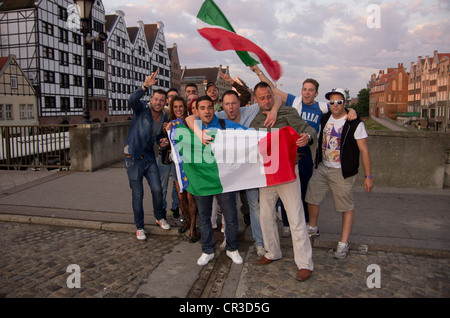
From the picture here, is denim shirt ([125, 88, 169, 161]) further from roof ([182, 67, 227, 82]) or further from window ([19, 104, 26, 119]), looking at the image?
roof ([182, 67, 227, 82])

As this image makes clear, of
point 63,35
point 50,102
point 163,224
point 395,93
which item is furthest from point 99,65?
point 395,93

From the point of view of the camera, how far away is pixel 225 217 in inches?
174

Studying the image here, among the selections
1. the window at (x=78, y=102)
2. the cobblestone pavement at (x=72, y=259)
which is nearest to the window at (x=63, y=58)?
the window at (x=78, y=102)

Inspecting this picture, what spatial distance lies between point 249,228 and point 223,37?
111 inches

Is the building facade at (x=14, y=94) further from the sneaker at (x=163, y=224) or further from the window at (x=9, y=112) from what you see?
the sneaker at (x=163, y=224)

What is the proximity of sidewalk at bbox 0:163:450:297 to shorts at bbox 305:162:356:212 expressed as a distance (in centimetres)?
66

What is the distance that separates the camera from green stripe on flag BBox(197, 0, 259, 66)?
4676mm

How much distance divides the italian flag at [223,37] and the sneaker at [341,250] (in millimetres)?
2382

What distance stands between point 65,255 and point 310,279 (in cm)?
303

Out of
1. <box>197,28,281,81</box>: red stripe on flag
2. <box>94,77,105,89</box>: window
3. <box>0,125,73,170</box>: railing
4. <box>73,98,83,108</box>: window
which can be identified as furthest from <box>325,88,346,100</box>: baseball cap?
<box>94,77,105,89</box>: window

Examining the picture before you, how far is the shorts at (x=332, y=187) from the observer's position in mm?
4488

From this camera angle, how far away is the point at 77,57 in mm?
44562

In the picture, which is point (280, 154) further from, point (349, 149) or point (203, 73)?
point (203, 73)
